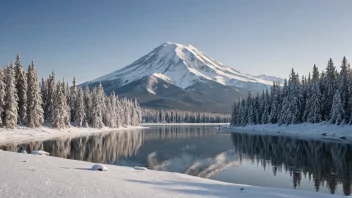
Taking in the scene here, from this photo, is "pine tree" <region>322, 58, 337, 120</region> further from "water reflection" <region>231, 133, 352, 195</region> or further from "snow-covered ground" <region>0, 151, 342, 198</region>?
"snow-covered ground" <region>0, 151, 342, 198</region>

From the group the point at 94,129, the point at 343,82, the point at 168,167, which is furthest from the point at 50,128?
the point at 343,82

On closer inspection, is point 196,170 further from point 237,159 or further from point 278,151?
point 278,151

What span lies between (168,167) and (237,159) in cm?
1129

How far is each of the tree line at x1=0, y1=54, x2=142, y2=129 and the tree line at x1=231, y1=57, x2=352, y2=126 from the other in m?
61.2

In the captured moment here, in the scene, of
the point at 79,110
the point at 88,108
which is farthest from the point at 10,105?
the point at 88,108

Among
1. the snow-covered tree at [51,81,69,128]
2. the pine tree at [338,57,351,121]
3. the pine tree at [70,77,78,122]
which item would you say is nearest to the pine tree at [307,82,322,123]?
the pine tree at [338,57,351,121]

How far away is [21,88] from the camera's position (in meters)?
73.2

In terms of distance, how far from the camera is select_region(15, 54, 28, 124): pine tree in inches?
2844

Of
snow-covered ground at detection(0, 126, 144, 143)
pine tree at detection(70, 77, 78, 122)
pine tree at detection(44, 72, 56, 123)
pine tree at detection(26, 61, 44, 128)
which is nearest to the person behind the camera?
snow-covered ground at detection(0, 126, 144, 143)

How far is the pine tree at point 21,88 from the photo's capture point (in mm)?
72250

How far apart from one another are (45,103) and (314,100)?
75465mm

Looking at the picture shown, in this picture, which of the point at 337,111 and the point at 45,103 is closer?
the point at 337,111

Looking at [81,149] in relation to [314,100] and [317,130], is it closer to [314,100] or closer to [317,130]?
[317,130]

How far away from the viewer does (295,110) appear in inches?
3590
